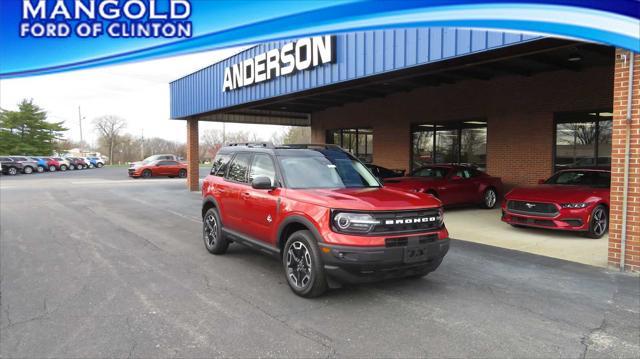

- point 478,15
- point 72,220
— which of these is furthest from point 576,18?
point 72,220

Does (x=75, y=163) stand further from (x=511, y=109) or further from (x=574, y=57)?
(x=574, y=57)

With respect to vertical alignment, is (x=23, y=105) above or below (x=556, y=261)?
above

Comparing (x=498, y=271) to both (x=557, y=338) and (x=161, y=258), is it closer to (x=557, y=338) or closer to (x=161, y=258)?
(x=557, y=338)

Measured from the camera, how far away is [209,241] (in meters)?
7.30

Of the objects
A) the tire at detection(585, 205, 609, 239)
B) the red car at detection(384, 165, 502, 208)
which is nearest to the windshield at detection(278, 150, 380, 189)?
the tire at detection(585, 205, 609, 239)

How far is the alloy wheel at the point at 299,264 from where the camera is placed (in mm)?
4879

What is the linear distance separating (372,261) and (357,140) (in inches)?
688

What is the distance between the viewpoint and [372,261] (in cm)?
445

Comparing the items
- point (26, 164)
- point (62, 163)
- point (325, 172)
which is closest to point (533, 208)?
point (325, 172)

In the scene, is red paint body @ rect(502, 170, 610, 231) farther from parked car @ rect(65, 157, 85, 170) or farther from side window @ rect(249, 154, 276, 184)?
parked car @ rect(65, 157, 85, 170)

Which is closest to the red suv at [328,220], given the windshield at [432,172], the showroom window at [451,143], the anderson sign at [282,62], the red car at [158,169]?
the anderson sign at [282,62]

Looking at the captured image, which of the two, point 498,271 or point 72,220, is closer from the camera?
point 498,271

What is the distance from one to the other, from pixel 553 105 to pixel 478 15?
12631 mm

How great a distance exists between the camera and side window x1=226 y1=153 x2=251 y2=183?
6.55 m
